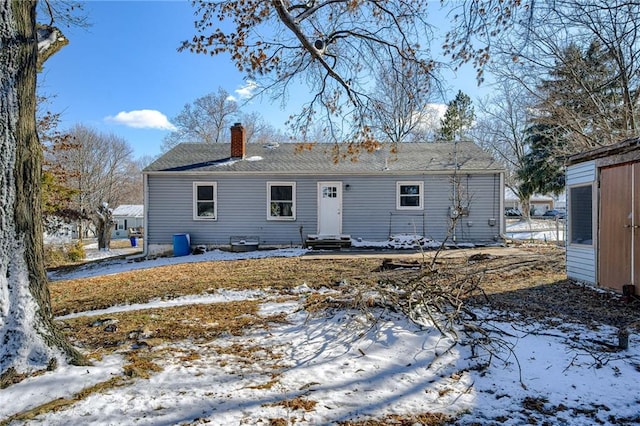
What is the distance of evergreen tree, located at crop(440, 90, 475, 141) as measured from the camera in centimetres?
2950

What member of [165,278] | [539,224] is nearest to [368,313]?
[165,278]

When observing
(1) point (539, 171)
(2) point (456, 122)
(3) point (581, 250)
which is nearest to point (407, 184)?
(3) point (581, 250)

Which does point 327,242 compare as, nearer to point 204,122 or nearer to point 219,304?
point 219,304

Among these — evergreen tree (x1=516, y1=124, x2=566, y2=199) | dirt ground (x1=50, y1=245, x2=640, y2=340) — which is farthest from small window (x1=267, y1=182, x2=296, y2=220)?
evergreen tree (x1=516, y1=124, x2=566, y2=199)

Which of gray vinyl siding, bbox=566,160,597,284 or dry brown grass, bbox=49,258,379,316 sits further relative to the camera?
gray vinyl siding, bbox=566,160,597,284

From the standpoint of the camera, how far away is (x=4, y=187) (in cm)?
292

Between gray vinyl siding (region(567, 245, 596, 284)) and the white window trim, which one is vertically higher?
the white window trim

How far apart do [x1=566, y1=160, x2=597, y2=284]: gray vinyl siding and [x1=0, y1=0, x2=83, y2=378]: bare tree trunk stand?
781cm

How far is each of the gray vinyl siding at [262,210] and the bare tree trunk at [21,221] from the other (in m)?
10.5

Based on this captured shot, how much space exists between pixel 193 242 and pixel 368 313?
10733 mm

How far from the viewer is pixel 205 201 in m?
13.8

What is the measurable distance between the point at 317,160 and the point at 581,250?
9287 millimetres

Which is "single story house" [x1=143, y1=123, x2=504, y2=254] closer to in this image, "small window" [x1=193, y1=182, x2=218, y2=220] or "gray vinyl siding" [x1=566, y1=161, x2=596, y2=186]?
"small window" [x1=193, y1=182, x2=218, y2=220]

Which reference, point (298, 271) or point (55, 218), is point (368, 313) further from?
point (55, 218)
